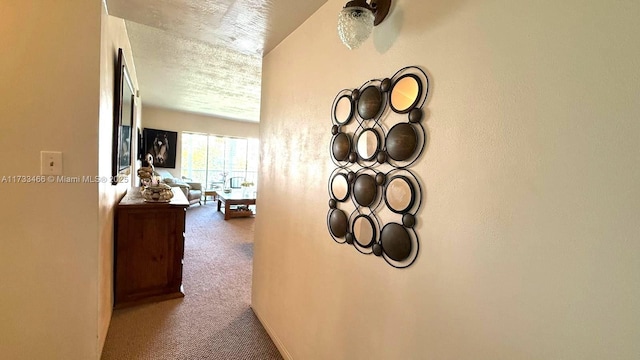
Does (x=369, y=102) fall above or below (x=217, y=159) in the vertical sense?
above

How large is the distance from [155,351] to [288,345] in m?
0.87

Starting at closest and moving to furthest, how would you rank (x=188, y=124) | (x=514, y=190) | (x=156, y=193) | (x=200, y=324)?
(x=514, y=190) → (x=200, y=324) → (x=156, y=193) → (x=188, y=124)

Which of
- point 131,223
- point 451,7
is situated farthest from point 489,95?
point 131,223

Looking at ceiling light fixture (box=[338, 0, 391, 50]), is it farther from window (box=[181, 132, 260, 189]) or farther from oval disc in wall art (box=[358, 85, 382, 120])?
window (box=[181, 132, 260, 189])

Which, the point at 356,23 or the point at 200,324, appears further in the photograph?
the point at 200,324

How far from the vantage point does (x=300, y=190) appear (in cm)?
167

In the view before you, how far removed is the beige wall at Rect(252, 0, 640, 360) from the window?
6.68m

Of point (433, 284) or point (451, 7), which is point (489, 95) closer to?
point (451, 7)

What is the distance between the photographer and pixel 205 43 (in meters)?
2.31

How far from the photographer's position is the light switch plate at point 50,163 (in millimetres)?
1412

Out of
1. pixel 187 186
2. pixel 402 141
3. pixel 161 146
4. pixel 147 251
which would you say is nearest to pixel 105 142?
pixel 147 251

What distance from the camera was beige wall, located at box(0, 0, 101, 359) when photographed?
1.37 m

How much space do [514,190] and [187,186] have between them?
635cm

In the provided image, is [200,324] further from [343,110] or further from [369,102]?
[369,102]
